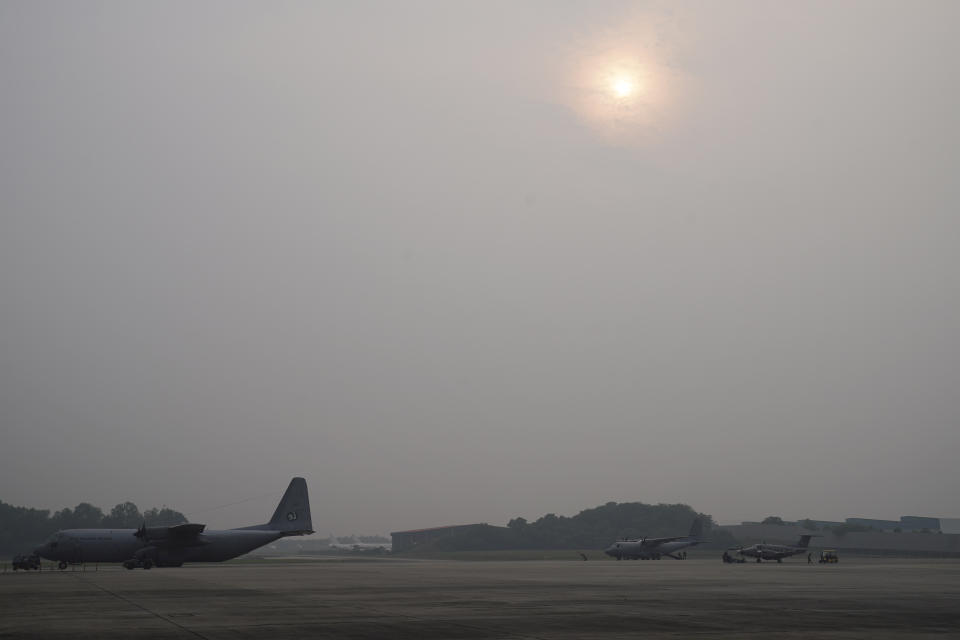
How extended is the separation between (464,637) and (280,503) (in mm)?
56703

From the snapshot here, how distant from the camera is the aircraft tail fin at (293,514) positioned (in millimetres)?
68375

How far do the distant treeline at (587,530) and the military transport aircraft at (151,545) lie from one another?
9820 centimetres

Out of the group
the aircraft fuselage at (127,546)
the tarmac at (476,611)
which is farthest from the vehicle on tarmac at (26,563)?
the tarmac at (476,611)

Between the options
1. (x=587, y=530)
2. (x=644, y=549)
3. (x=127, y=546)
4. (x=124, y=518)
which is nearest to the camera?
(x=127, y=546)

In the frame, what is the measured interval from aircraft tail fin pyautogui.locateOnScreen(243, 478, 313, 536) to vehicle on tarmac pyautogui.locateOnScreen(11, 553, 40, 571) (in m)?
16.3

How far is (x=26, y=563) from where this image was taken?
5997 centimetres

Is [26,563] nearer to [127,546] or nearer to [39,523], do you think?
[127,546]

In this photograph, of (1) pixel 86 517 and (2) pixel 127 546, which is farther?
(1) pixel 86 517

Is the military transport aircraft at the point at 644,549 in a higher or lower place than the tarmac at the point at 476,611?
lower

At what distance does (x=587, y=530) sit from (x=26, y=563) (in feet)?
416

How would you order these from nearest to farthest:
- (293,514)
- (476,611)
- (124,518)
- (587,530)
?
(476,611), (293,514), (124,518), (587,530)

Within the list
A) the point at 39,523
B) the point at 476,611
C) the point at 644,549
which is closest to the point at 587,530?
the point at 644,549

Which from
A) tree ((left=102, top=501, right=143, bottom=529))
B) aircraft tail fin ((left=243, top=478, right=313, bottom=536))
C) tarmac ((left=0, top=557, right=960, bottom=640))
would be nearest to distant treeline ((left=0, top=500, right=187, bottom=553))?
tree ((left=102, top=501, right=143, bottom=529))

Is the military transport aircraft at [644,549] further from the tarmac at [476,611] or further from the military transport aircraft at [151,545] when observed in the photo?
the tarmac at [476,611]
